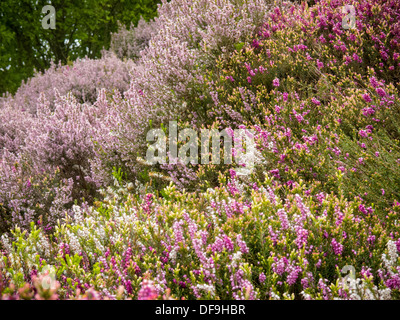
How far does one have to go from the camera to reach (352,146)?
2.52 metres

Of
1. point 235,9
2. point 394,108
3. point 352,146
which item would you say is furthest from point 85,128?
point 394,108

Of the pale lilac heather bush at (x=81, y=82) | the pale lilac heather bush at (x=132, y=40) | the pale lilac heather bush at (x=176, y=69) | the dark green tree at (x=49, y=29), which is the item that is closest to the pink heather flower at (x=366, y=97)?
the pale lilac heather bush at (x=176, y=69)

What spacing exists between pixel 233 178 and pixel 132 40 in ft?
23.7

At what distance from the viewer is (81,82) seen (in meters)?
6.77

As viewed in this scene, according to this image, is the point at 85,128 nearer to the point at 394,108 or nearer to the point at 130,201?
the point at 130,201

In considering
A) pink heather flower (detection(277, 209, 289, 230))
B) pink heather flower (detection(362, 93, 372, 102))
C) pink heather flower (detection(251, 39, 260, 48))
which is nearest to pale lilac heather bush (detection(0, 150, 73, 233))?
pink heather flower (detection(277, 209, 289, 230))

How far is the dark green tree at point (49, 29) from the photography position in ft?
34.2

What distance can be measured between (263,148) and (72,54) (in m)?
11.9

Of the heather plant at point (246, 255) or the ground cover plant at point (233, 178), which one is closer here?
the heather plant at point (246, 255)

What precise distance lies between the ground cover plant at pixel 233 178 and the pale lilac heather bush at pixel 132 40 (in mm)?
3053

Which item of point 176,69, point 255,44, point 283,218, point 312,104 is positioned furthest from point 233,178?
point 255,44

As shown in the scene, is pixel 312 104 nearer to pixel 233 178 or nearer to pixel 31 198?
pixel 233 178

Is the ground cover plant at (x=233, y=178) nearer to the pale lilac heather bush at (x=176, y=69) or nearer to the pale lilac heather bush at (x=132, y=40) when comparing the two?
the pale lilac heather bush at (x=176, y=69)
